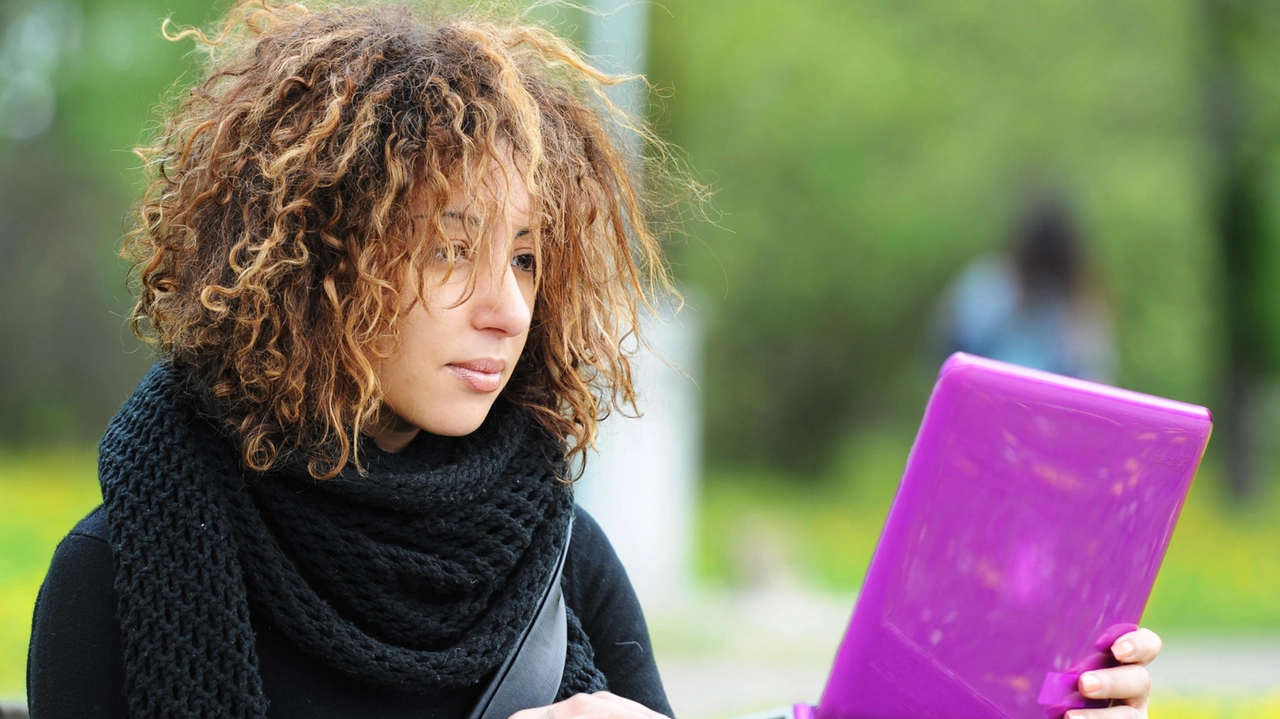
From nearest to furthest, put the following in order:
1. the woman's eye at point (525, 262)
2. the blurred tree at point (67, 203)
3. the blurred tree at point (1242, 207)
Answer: the woman's eye at point (525, 262) → the blurred tree at point (67, 203) → the blurred tree at point (1242, 207)

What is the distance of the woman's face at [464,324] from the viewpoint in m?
1.54

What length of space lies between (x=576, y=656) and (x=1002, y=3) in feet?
46.3

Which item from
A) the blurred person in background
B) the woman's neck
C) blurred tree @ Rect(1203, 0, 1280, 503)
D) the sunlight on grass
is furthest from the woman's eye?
blurred tree @ Rect(1203, 0, 1280, 503)

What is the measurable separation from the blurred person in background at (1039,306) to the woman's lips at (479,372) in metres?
3.53

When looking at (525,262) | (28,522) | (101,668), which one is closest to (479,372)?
(525,262)

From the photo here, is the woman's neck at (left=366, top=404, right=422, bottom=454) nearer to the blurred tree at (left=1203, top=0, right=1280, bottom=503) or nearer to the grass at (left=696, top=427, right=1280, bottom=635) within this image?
the grass at (left=696, top=427, right=1280, bottom=635)

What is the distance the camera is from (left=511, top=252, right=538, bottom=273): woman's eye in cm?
163

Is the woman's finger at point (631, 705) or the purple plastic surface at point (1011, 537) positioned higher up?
the purple plastic surface at point (1011, 537)

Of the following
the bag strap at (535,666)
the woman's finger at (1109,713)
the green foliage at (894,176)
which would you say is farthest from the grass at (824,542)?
the bag strap at (535,666)

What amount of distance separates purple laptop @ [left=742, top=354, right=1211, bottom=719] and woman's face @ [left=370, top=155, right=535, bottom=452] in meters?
0.53

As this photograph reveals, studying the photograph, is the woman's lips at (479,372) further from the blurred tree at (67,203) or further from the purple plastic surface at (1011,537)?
the blurred tree at (67,203)

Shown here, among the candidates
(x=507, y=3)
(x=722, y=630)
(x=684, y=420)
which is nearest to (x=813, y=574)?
(x=684, y=420)

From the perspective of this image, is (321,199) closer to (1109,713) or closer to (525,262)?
(525,262)

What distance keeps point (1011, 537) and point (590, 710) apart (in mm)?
531
